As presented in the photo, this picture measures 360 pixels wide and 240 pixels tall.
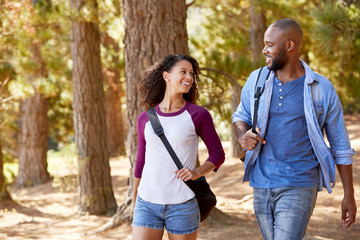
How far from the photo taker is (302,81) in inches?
112

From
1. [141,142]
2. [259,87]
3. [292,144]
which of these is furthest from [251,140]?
[141,142]

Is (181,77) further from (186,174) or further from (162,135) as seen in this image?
(186,174)

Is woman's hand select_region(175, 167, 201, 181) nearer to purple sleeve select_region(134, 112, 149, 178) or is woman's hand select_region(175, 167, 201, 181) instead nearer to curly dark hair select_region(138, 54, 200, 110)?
purple sleeve select_region(134, 112, 149, 178)

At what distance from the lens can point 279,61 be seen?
2850 mm

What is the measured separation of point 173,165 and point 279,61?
88 cm

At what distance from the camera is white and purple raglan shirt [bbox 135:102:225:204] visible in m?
2.98

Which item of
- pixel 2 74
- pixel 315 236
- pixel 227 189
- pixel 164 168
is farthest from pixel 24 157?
pixel 164 168

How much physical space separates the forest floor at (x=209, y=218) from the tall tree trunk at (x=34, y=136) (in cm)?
85

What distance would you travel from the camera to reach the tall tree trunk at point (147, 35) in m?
5.60

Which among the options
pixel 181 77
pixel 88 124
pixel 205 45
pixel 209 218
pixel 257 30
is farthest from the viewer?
pixel 205 45

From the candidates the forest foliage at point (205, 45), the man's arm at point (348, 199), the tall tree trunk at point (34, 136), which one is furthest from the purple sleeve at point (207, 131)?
the tall tree trunk at point (34, 136)

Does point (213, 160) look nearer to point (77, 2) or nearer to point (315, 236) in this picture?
point (315, 236)

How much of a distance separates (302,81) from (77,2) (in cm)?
666

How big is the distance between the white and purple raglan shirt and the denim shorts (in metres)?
0.04
